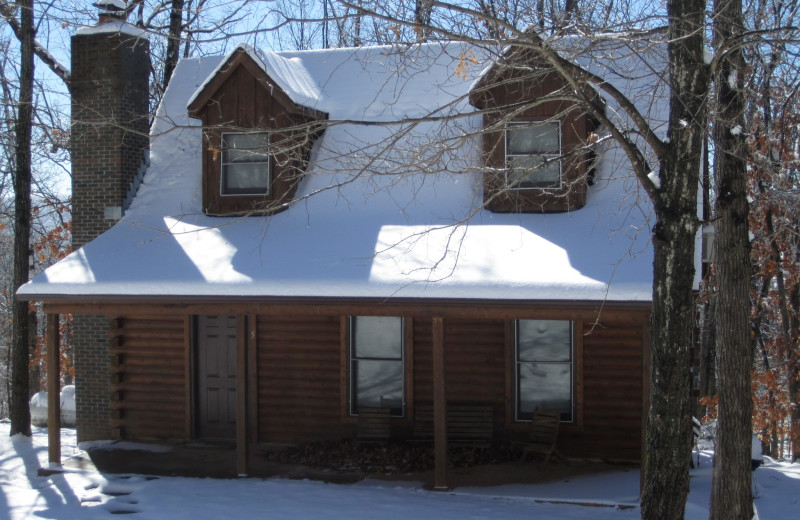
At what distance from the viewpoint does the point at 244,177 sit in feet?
40.9

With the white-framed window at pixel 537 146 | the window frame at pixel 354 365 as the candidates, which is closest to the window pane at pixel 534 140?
the white-framed window at pixel 537 146

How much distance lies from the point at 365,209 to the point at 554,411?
149 inches

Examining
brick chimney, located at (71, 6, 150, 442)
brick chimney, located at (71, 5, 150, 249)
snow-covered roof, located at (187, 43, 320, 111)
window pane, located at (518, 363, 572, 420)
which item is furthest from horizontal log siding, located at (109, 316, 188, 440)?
window pane, located at (518, 363, 572, 420)

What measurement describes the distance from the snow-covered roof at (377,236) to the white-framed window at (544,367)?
157 cm

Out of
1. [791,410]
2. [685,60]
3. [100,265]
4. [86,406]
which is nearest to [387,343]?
[100,265]

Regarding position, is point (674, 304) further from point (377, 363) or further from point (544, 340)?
point (377, 363)

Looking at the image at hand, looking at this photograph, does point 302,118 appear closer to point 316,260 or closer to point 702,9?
point 316,260

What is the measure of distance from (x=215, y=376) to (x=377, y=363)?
8.49 ft

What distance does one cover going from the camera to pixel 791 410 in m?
18.6

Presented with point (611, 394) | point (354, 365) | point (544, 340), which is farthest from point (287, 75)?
point (611, 394)

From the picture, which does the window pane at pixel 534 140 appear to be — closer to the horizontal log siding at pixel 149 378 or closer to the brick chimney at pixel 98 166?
the horizontal log siding at pixel 149 378

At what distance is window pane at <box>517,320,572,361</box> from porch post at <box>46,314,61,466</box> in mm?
6071

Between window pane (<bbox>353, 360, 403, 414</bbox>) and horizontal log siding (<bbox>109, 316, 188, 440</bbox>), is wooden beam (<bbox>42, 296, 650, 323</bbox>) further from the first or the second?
window pane (<bbox>353, 360, 403, 414</bbox>)

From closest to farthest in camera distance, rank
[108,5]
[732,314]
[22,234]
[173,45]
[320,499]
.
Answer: [732,314] → [320,499] → [108,5] → [22,234] → [173,45]
